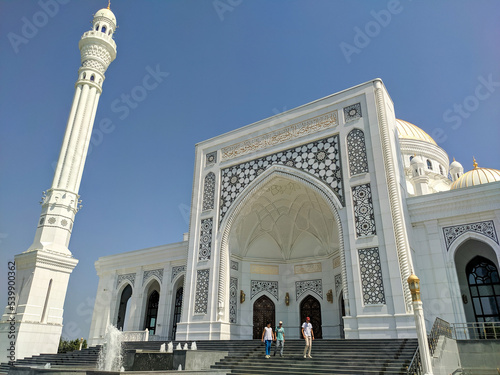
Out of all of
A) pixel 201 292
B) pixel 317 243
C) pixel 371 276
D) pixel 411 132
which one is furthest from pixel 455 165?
pixel 201 292

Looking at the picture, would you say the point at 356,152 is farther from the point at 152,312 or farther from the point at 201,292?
the point at 152,312

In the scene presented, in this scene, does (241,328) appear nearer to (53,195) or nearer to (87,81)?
(53,195)

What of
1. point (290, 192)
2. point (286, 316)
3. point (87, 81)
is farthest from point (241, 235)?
point (87, 81)

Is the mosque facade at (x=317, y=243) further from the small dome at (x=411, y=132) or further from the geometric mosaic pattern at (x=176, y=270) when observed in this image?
the small dome at (x=411, y=132)

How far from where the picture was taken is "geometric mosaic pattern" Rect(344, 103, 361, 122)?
431 inches

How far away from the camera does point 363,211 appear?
9.78m

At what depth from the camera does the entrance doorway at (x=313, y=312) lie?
12.6 metres

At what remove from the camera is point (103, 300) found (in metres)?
15.7

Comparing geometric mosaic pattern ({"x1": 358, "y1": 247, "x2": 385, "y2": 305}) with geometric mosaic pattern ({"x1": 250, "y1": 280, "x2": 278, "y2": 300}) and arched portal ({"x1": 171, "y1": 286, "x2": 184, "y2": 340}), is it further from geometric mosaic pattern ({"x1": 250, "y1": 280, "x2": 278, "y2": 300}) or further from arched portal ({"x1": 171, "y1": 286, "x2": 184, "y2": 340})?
arched portal ({"x1": 171, "y1": 286, "x2": 184, "y2": 340})

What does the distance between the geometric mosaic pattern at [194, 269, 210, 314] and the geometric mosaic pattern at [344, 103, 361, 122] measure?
6.37 metres

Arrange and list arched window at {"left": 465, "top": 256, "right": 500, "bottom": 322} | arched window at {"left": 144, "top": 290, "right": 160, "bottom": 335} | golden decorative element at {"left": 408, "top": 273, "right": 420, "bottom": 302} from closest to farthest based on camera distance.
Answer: golden decorative element at {"left": 408, "top": 273, "right": 420, "bottom": 302} < arched window at {"left": 465, "top": 256, "right": 500, "bottom": 322} < arched window at {"left": 144, "top": 290, "right": 160, "bottom": 335}

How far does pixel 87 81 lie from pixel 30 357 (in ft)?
31.2

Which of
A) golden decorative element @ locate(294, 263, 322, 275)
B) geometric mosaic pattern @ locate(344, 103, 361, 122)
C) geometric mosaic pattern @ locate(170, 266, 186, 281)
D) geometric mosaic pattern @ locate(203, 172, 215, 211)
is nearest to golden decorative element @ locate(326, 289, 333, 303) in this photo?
golden decorative element @ locate(294, 263, 322, 275)

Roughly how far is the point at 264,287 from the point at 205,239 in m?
2.81
